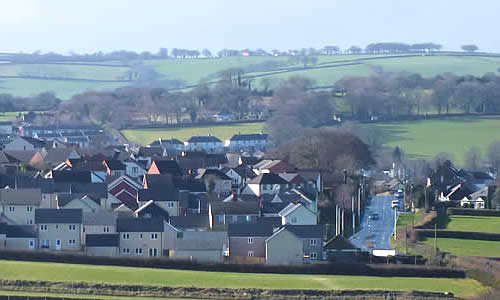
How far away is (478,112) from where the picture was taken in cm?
9912

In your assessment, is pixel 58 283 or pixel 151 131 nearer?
pixel 58 283

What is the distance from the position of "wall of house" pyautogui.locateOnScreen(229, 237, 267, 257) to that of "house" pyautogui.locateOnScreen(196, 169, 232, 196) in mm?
12598

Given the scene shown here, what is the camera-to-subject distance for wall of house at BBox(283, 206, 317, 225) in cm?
4303

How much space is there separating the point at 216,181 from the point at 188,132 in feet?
125

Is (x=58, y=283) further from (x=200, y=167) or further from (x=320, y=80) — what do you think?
(x=320, y=80)

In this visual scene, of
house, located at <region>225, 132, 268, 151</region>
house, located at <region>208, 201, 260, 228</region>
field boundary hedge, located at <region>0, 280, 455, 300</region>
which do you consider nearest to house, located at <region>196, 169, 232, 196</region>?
house, located at <region>208, 201, 260, 228</region>

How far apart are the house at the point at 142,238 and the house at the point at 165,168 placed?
53.1 feet

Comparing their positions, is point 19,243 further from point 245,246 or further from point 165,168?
point 165,168

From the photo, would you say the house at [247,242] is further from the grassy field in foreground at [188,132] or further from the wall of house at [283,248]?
the grassy field in foreground at [188,132]

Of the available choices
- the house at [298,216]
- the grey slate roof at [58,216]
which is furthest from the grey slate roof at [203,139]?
the grey slate roof at [58,216]

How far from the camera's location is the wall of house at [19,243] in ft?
128

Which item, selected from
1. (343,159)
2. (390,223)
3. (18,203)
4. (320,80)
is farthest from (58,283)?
(320,80)

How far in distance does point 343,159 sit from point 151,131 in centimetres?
3061

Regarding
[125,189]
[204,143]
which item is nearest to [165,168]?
[125,189]
